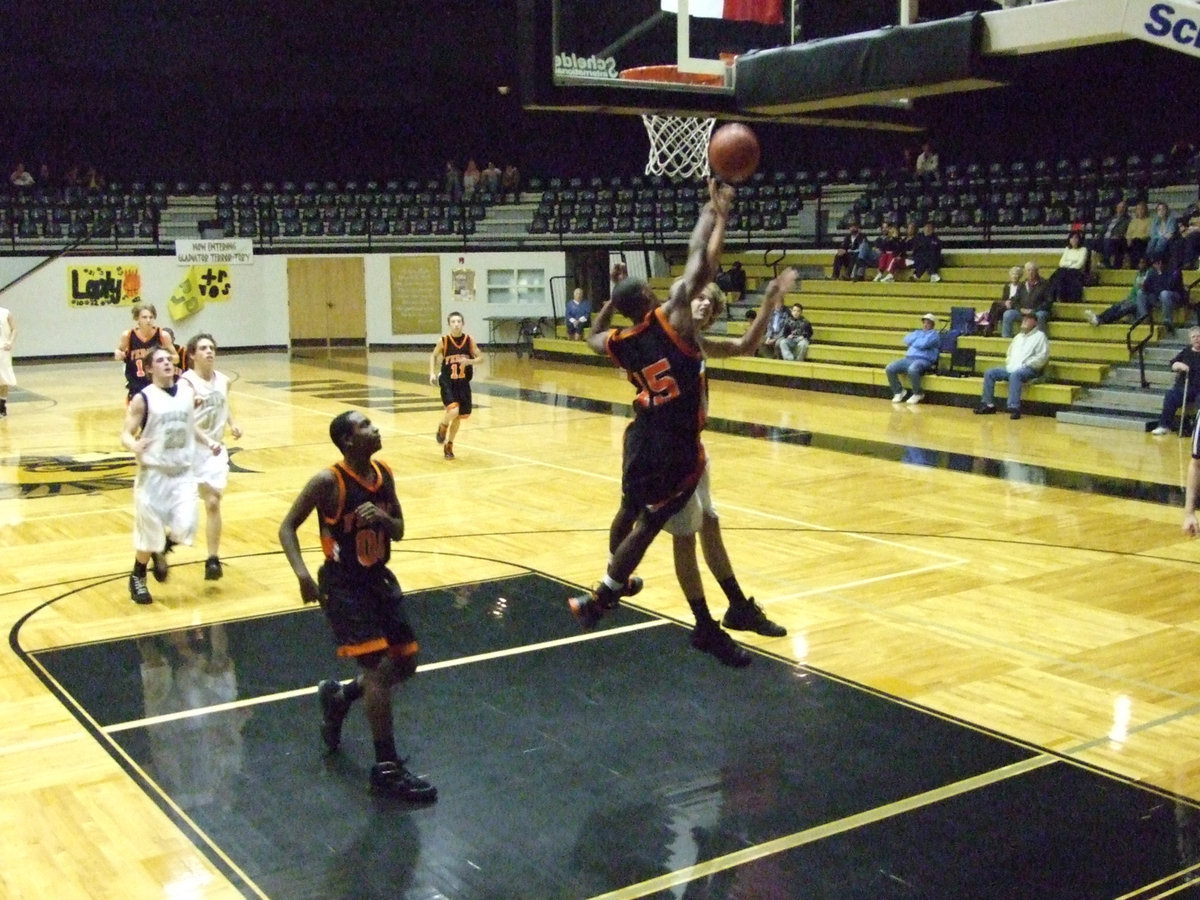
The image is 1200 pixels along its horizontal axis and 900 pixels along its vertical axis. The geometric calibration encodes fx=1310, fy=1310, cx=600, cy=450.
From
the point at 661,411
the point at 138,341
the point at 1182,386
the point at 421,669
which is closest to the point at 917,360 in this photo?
the point at 1182,386

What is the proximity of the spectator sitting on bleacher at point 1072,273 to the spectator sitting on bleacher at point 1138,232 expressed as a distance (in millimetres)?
651

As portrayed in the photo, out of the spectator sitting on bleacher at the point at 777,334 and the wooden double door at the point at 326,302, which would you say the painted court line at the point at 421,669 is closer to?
the spectator sitting on bleacher at the point at 777,334

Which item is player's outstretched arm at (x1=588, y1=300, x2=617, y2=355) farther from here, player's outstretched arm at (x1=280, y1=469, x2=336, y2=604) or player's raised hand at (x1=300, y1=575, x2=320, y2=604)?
player's raised hand at (x1=300, y1=575, x2=320, y2=604)

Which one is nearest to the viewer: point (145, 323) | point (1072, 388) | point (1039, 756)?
point (1039, 756)

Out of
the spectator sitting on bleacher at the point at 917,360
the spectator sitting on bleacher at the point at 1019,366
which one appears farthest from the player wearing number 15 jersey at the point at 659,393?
the spectator sitting on bleacher at the point at 917,360

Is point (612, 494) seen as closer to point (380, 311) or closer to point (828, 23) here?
point (828, 23)

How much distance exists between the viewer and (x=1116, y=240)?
18.0 m

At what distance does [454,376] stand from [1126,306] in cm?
895

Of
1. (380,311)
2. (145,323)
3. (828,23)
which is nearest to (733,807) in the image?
(828,23)

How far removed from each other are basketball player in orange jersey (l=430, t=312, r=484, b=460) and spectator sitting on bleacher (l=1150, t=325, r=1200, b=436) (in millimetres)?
7305

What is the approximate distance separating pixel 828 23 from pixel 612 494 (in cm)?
423

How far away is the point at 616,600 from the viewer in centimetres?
559

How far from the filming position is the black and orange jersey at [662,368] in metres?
5.16

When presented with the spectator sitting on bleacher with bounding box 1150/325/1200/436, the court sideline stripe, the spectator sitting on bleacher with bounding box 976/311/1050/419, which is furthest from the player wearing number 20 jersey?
the spectator sitting on bleacher with bounding box 976/311/1050/419
